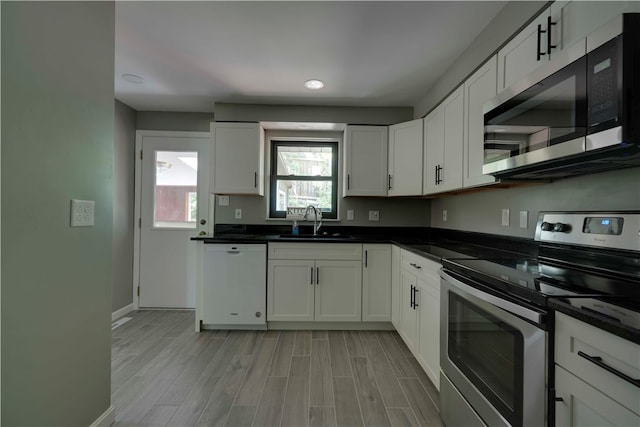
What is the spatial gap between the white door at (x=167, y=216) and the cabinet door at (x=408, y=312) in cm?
247

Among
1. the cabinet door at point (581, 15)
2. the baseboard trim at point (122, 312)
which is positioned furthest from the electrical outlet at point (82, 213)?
the baseboard trim at point (122, 312)

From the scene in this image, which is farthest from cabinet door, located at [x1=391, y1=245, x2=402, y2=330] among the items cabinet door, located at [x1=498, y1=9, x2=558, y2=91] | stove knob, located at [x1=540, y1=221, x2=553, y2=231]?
cabinet door, located at [x1=498, y1=9, x2=558, y2=91]

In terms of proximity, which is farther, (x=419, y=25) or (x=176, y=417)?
(x=419, y=25)

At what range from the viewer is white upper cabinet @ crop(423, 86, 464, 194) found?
1980 mm

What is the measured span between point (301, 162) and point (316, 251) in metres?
1.26

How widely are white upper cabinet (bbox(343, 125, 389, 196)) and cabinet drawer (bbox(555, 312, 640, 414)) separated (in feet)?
7.58

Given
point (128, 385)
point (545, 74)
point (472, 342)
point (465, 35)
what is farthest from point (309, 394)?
point (465, 35)

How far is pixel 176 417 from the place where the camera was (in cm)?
155

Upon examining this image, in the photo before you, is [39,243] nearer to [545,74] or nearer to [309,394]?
[309,394]

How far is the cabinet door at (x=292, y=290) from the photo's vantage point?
8.87 ft

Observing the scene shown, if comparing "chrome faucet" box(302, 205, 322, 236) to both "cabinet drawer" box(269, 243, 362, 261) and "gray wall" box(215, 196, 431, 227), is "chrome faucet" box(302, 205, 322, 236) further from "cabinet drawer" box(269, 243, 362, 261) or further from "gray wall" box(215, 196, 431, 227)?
"cabinet drawer" box(269, 243, 362, 261)

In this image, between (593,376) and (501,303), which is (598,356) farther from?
(501,303)

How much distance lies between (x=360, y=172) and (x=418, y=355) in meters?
1.85

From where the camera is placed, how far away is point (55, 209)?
44.6 inches
